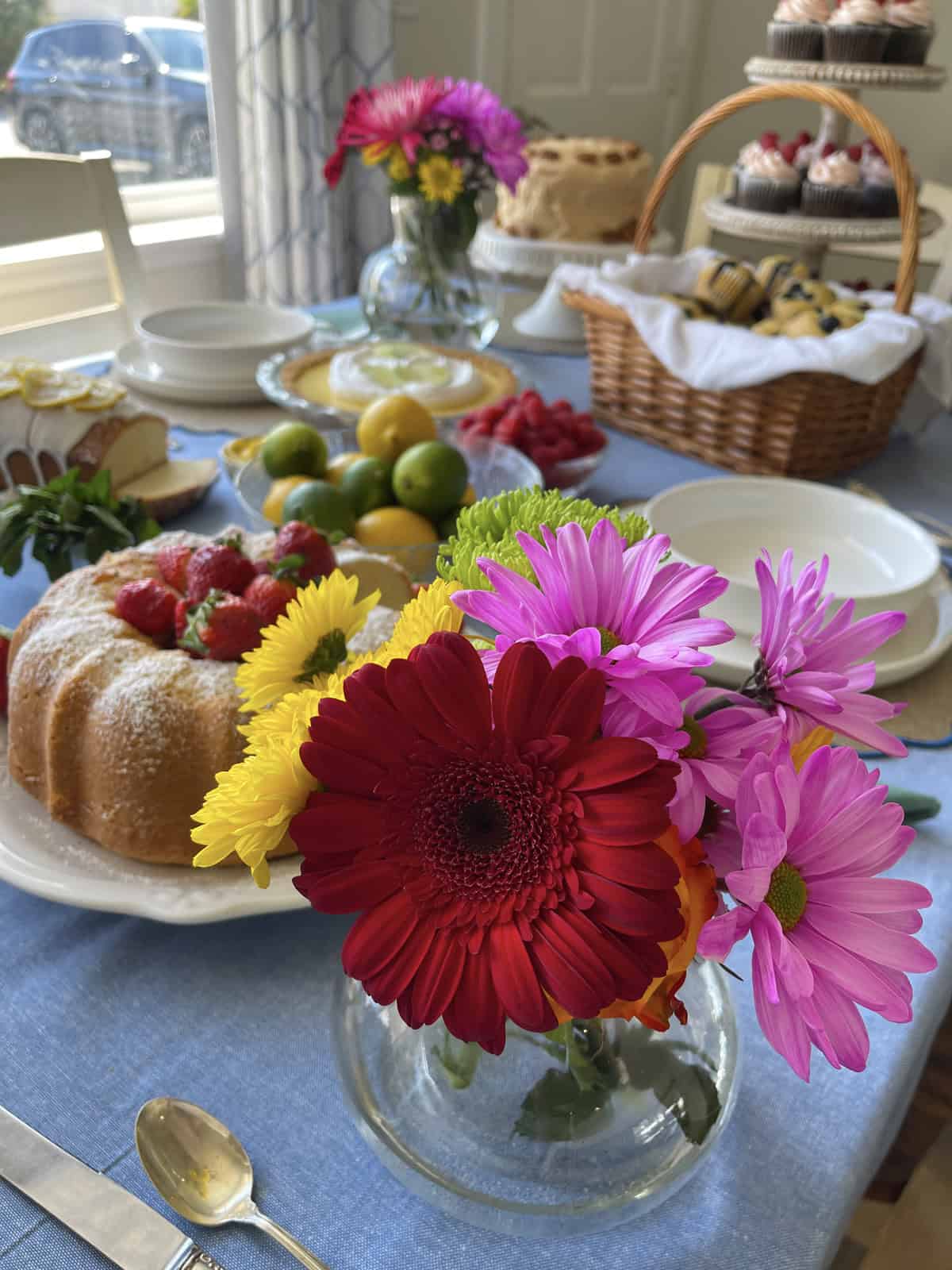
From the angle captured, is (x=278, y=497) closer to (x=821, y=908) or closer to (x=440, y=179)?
(x=440, y=179)

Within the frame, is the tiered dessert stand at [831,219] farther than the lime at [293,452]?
Yes

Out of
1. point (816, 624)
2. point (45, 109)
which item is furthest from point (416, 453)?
point (45, 109)

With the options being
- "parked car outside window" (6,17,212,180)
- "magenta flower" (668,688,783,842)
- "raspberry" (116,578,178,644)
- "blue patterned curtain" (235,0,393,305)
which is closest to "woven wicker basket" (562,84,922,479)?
"raspberry" (116,578,178,644)

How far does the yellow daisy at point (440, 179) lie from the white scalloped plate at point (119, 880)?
0.99 meters

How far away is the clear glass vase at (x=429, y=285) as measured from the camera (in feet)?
4.48

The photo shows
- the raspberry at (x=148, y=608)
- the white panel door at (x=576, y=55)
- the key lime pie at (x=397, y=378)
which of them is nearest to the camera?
the raspberry at (x=148, y=608)

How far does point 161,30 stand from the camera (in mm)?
2498

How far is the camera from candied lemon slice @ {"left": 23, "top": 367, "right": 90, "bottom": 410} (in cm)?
101

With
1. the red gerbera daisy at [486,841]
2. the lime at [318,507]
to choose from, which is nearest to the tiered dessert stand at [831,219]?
the lime at [318,507]

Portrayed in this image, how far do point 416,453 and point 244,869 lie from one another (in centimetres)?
48

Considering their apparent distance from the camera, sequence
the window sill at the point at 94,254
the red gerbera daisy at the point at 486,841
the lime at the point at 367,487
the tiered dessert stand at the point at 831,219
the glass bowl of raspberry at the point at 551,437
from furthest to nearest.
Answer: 1. the window sill at the point at 94,254
2. the tiered dessert stand at the point at 831,219
3. the glass bowl of raspberry at the point at 551,437
4. the lime at the point at 367,487
5. the red gerbera daisy at the point at 486,841

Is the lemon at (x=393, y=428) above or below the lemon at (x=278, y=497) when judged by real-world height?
above

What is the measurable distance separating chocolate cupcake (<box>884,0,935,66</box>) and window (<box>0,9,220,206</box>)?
5.68ft

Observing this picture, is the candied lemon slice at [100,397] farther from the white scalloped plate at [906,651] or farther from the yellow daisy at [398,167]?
the white scalloped plate at [906,651]
